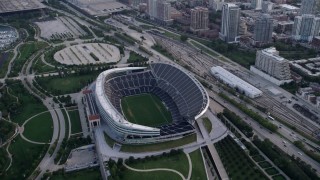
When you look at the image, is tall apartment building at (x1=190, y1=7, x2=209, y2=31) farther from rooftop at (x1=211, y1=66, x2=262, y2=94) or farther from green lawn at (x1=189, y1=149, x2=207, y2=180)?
green lawn at (x1=189, y1=149, x2=207, y2=180)

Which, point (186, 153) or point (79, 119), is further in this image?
point (79, 119)

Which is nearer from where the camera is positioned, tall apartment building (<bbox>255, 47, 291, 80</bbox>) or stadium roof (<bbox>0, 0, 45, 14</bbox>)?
tall apartment building (<bbox>255, 47, 291, 80</bbox>)

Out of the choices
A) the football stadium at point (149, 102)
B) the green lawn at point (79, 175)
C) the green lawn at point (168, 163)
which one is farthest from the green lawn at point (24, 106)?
the green lawn at point (168, 163)

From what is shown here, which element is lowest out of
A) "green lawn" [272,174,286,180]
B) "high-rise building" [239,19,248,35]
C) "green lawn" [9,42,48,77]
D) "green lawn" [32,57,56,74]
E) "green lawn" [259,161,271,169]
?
"green lawn" [272,174,286,180]

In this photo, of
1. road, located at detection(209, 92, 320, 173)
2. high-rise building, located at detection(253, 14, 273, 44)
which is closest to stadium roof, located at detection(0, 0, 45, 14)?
high-rise building, located at detection(253, 14, 273, 44)

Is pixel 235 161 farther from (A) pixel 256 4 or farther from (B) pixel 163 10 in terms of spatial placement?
(A) pixel 256 4

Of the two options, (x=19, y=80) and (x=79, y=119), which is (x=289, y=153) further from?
(x=19, y=80)

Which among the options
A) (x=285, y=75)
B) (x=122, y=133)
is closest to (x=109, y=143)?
(x=122, y=133)
